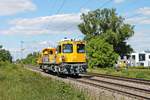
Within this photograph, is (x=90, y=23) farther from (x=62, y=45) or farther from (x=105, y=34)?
(x=62, y=45)

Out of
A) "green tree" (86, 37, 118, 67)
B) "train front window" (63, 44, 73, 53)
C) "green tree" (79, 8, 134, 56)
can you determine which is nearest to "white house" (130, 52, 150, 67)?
"green tree" (79, 8, 134, 56)

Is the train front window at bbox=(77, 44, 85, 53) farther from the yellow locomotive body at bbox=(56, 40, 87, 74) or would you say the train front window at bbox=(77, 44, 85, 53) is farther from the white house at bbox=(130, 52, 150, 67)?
the white house at bbox=(130, 52, 150, 67)

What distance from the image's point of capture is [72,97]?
15961 mm

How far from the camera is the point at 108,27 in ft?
360

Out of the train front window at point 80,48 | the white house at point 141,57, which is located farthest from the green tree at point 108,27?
the train front window at point 80,48

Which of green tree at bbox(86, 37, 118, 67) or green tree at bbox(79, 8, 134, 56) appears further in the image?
green tree at bbox(79, 8, 134, 56)

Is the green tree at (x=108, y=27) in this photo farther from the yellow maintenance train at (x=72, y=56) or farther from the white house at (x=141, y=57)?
the yellow maintenance train at (x=72, y=56)

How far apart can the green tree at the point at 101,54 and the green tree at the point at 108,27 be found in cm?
3981

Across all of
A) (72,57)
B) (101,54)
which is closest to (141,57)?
(101,54)

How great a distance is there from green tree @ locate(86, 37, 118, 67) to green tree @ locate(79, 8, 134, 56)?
3981cm

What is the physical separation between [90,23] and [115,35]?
850 cm

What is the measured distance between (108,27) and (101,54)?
148 feet

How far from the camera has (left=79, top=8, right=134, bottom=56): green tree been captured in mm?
107625

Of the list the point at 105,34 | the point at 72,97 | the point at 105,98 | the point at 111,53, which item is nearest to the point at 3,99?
the point at 72,97
